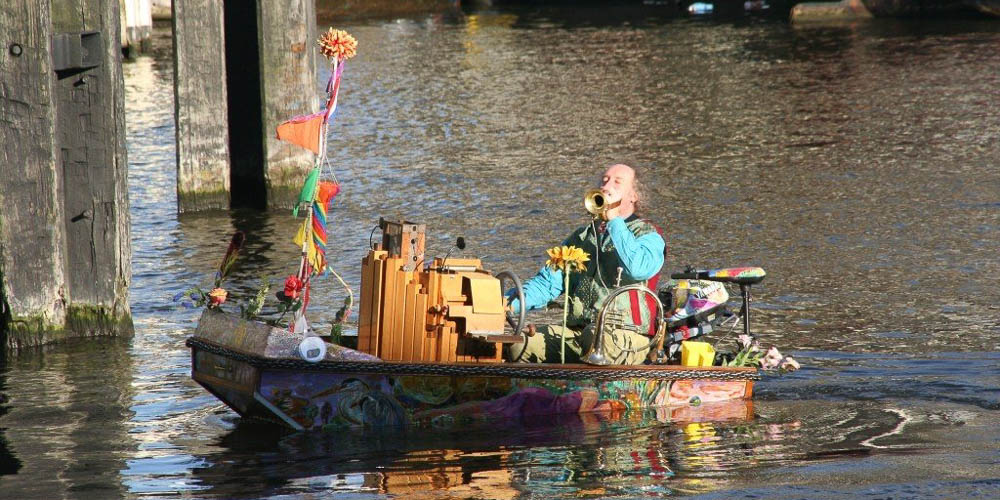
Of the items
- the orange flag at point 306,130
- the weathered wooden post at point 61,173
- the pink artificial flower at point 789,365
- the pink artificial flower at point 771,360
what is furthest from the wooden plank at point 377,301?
the weathered wooden post at point 61,173

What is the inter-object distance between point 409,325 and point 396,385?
33 cm

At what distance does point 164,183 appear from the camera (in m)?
17.2

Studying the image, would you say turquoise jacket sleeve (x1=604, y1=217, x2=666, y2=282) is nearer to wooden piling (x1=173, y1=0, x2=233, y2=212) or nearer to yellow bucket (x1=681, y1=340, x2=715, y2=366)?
yellow bucket (x1=681, y1=340, x2=715, y2=366)

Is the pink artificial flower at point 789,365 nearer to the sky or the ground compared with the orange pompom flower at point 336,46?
nearer to the ground

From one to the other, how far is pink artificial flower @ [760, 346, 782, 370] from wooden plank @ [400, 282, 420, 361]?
1.99 m

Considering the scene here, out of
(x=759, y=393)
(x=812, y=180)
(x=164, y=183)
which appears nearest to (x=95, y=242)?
(x=759, y=393)

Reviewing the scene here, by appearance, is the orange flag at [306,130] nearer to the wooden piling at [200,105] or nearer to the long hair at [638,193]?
the long hair at [638,193]

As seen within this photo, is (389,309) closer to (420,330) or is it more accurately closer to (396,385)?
(420,330)

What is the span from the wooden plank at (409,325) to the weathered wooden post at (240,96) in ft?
19.6

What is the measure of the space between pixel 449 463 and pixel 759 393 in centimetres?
231

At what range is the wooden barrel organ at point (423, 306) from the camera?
8133 mm

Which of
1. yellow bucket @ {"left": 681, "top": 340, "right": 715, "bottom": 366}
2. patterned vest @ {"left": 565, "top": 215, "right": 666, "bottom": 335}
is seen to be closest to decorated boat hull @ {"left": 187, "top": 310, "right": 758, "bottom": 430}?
yellow bucket @ {"left": 681, "top": 340, "right": 715, "bottom": 366}

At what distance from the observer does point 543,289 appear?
8.79 metres

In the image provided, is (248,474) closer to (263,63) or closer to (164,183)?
(263,63)
